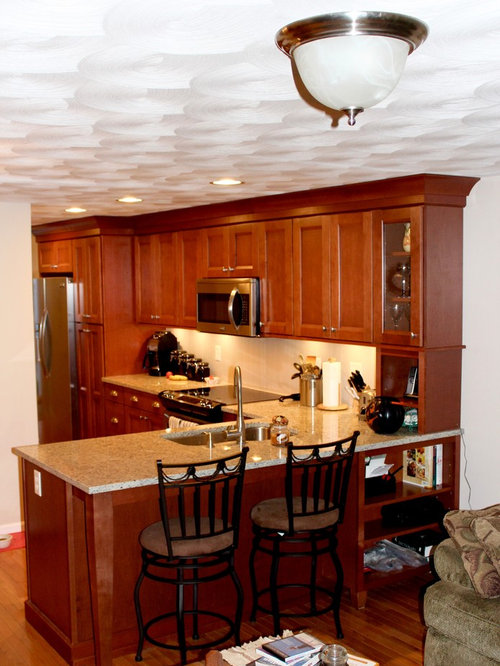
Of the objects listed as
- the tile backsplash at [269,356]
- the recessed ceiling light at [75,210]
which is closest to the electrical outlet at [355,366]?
the tile backsplash at [269,356]

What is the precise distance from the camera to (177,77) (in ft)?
7.03

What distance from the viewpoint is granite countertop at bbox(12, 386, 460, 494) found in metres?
3.41

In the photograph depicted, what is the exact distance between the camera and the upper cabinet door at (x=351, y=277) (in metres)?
4.45

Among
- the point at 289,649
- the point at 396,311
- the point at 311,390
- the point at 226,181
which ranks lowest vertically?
the point at 289,649

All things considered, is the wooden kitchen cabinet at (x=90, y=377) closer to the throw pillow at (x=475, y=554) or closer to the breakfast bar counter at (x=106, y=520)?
the breakfast bar counter at (x=106, y=520)

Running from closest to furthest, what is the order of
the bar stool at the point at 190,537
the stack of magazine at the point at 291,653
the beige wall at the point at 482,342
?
1. the stack of magazine at the point at 291,653
2. the bar stool at the point at 190,537
3. the beige wall at the point at 482,342

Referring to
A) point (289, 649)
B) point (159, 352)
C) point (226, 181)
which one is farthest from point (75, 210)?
point (289, 649)

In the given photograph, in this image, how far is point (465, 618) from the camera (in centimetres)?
301

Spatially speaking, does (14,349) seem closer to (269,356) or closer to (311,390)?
(269,356)

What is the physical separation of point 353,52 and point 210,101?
979mm

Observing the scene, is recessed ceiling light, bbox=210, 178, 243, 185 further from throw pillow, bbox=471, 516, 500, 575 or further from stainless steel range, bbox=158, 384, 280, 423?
throw pillow, bbox=471, 516, 500, 575

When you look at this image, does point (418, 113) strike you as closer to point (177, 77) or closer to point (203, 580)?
point (177, 77)

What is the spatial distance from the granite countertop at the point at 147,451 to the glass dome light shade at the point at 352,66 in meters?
2.22

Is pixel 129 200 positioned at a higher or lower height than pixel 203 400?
higher
